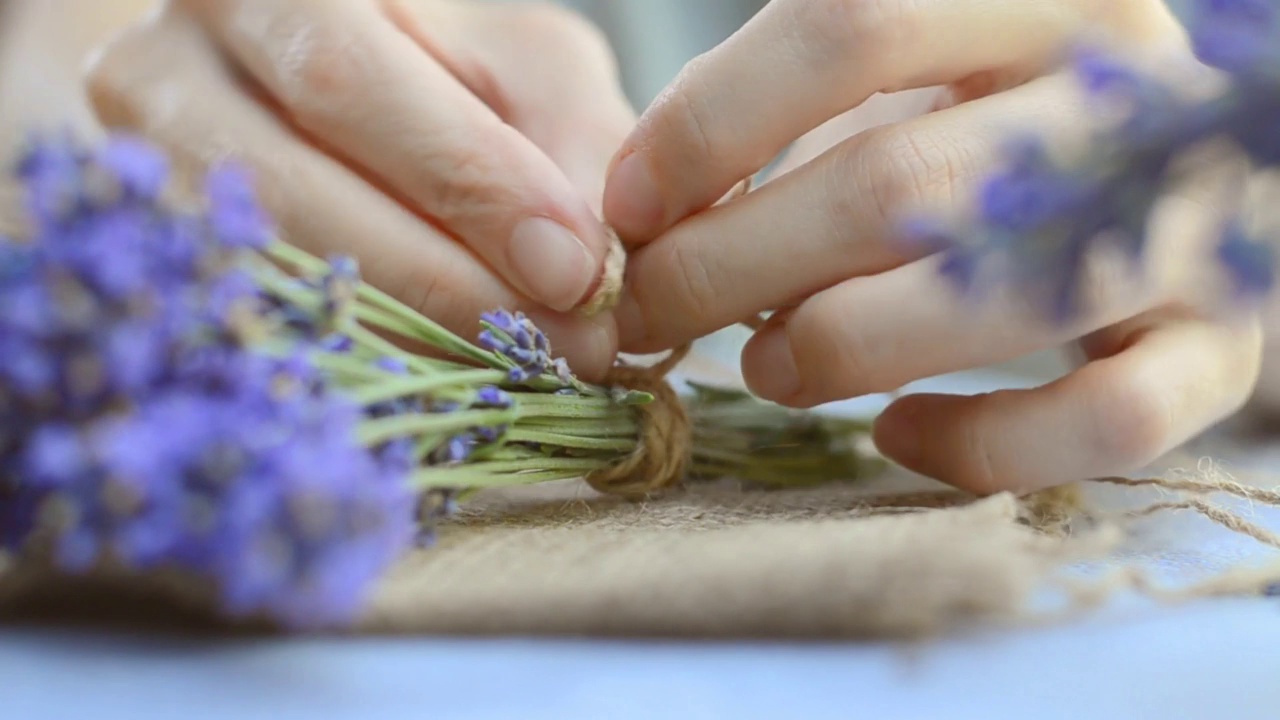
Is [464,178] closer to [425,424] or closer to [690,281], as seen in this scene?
[690,281]

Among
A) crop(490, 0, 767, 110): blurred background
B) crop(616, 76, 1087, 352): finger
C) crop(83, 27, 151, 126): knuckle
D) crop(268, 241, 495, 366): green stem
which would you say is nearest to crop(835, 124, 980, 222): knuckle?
crop(616, 76, 1087, 352): finger

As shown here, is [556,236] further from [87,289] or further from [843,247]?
[87,289]

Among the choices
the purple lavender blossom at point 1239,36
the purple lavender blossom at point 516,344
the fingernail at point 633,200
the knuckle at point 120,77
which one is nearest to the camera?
the purple lavender blossom at point 1239,36

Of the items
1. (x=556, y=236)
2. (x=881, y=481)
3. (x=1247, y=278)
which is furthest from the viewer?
(x=881, y=481)

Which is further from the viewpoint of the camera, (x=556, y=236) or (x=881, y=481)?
(x=881, y=481)

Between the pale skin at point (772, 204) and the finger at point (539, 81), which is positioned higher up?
the finger at point (539, 81)

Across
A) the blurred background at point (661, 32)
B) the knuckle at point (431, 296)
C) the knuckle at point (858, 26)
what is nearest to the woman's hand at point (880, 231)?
the knuckle at point (858, 26)

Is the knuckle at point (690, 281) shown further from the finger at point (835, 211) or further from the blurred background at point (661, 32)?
the blurred background at point (661, 32)

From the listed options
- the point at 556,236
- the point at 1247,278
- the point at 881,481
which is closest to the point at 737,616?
the point at 1247,278

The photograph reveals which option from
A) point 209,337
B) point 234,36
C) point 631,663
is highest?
point 234,36
